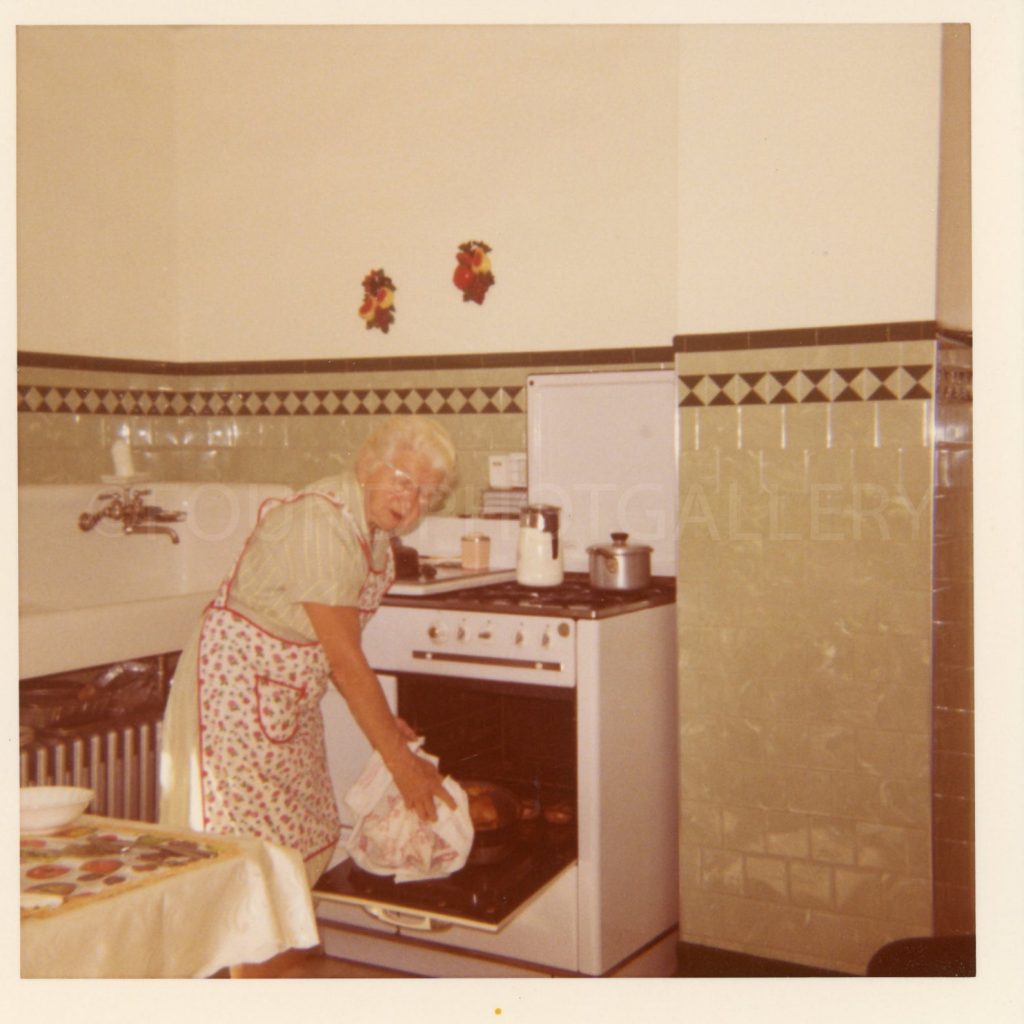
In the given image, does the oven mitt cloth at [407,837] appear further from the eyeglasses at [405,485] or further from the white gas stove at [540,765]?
the eyeglasses at [405,485]

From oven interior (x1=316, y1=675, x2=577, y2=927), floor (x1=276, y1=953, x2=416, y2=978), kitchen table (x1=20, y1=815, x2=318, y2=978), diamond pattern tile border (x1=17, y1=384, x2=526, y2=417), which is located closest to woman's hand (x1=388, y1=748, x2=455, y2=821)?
oven interior (x1=316, y1=675, x2=577, y2=927)

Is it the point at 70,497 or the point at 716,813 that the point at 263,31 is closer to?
the point at 70,497

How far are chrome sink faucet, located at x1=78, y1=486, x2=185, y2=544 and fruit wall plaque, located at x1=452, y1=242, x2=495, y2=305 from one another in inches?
40.0

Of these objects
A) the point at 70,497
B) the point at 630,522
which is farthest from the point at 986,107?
the point at 70,497

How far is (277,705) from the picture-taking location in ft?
6.82

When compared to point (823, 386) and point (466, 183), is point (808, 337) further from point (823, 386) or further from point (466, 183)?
point (466, 183)

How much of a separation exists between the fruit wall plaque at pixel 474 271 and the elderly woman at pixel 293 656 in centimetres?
108

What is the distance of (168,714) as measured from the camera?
2.13 meters

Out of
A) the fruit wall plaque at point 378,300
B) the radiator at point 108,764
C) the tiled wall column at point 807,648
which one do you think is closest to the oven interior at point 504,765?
the tiled wall column at point 807,648

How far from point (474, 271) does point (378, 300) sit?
326 mm

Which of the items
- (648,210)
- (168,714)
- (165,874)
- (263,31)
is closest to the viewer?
(165,874)
